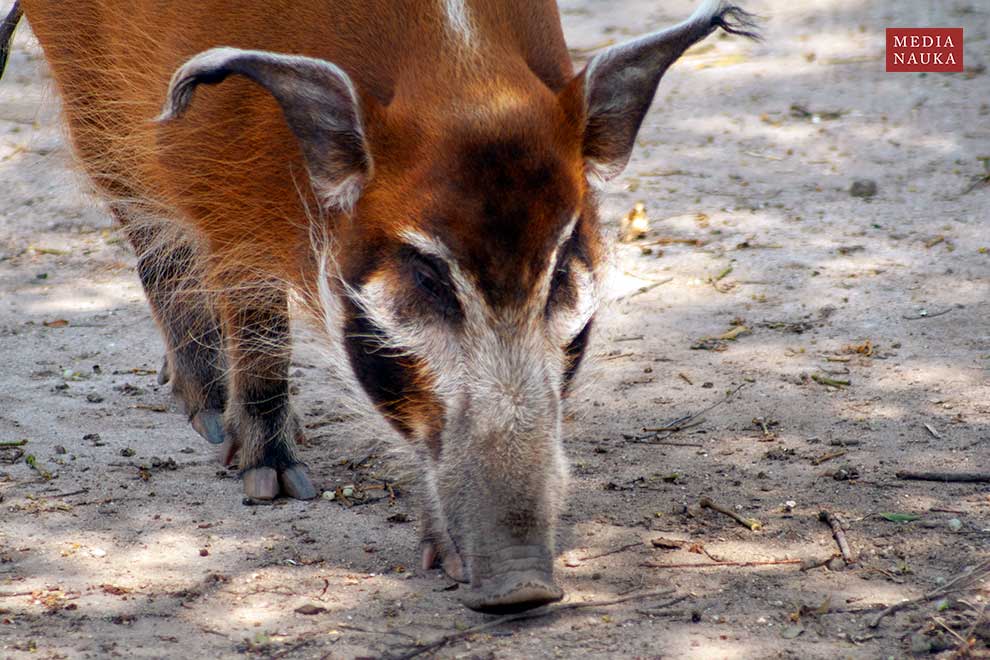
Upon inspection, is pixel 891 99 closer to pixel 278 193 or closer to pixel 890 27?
pixel 890 27

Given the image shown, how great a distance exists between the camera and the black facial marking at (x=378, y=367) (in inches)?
140

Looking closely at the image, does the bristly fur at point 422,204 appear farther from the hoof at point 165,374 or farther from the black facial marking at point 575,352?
the hoof at point 165,374

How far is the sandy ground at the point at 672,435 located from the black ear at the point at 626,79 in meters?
1.17

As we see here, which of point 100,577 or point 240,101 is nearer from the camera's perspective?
point 100,577

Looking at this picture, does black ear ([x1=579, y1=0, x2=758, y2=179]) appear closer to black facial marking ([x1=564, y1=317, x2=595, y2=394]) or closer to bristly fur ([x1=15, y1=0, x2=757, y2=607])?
bristly fur ([x1=15, y1=0, x2=757, y2=607])

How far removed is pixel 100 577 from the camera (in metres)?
3.68

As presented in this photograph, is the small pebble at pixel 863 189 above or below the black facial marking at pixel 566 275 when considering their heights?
below

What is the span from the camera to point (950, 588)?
3.41 m

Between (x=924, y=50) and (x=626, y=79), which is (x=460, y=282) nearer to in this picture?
(x=626, y=79)

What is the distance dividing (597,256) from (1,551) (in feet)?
6.38

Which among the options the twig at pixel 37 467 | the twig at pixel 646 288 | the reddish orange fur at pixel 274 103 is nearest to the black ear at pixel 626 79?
the reddish orange fur at pixel 274 103

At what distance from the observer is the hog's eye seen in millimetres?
3354

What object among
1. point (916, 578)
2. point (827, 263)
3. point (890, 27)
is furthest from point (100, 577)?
point (890, 27)

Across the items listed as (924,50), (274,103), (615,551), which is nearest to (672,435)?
(615,551)
